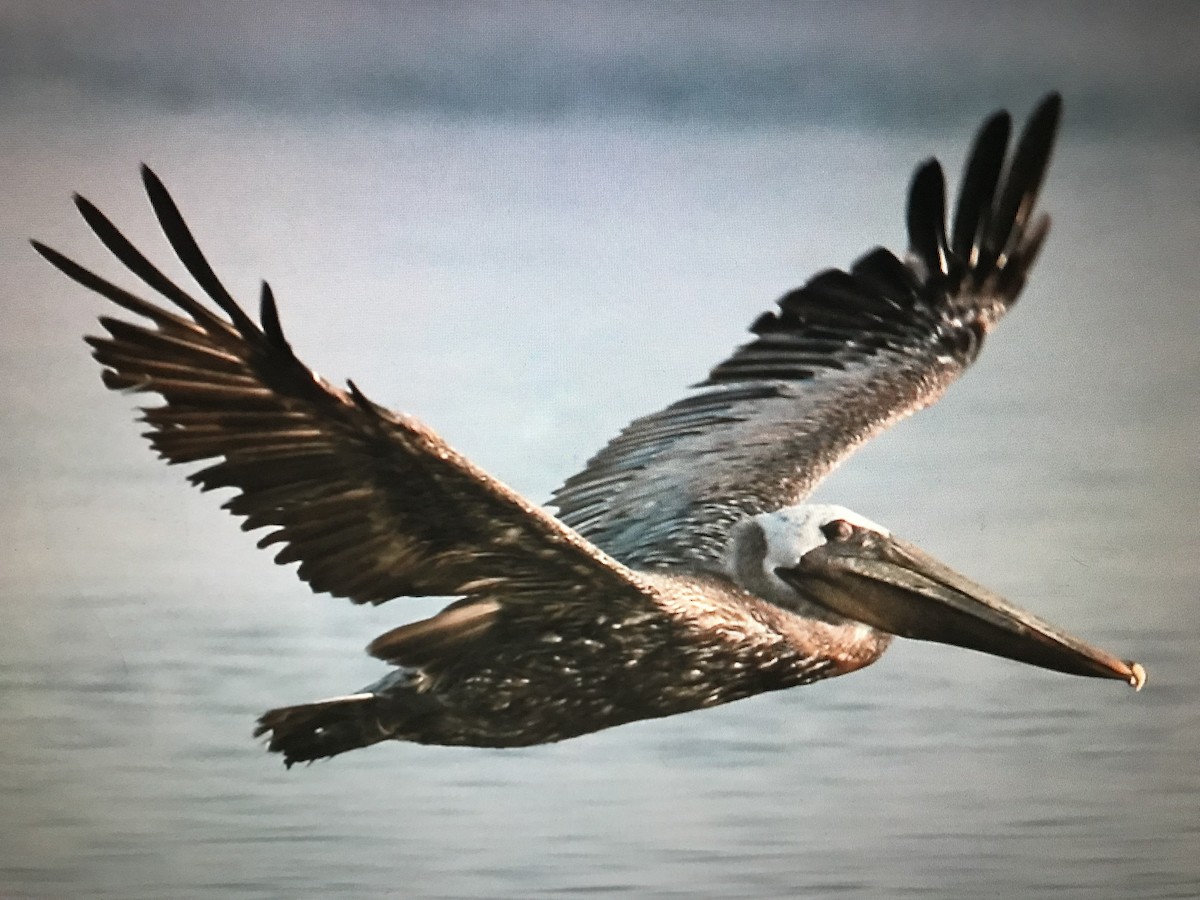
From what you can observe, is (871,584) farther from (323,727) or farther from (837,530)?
(323,727)

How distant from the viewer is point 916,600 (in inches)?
73.2

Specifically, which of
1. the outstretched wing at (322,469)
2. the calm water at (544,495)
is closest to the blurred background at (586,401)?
the calm water at (544,495)

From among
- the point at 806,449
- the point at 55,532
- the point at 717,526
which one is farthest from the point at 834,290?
the point at 55,532

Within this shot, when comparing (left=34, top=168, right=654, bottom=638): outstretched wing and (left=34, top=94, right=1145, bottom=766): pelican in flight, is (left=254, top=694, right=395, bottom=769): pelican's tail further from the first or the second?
(left=34, top=168, right=654, bottom=638): outstretched wing

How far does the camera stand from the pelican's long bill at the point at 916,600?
1.84 m

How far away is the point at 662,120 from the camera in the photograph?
199 centimetres

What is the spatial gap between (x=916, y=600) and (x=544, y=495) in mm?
543

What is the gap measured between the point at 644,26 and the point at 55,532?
115 cm

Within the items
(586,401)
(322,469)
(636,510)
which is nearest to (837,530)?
(636,510)

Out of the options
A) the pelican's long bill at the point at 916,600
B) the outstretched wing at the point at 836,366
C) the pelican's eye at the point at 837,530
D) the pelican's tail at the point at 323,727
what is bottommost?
the pelican's tail at the point at 323,727

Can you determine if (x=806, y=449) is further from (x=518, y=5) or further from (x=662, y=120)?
(x=518, y=5)

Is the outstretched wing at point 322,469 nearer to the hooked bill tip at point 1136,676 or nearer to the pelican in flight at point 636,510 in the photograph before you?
the pelican in flight at point 636,510

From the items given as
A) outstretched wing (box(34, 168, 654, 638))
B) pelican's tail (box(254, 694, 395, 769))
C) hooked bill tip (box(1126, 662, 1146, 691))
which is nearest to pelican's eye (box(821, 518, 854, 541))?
outstretched wing (box(34, 168, 654, 638))

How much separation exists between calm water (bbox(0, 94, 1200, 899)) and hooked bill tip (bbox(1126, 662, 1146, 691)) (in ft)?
0.07
